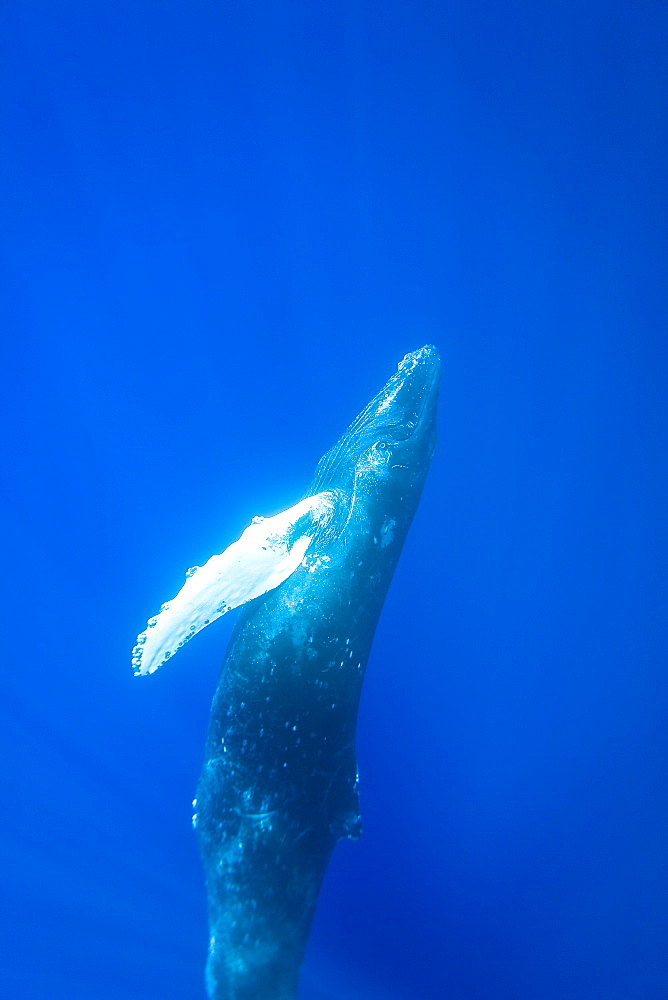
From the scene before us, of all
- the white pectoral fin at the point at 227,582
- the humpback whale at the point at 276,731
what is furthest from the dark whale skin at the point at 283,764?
the white pectoral fin at the point at 227,582

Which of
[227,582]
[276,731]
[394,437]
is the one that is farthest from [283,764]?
[394,437]

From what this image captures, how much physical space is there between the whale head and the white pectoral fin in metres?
1.01

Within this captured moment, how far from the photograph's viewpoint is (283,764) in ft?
17.9

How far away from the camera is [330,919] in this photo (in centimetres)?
916

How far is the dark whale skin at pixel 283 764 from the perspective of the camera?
546cm

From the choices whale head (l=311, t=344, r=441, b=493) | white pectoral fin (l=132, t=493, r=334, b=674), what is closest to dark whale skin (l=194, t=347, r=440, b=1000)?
white pectoral fin (l=132, t=493, r=334, b=674)

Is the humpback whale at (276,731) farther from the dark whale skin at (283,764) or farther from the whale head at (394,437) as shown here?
the whale head at (394,437)

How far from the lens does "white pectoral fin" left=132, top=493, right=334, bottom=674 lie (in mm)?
5145

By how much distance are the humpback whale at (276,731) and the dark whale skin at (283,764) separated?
11 mm

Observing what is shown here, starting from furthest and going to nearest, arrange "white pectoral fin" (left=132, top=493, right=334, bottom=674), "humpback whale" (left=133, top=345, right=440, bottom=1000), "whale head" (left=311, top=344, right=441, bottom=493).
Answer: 1. "whale head" (left=311, top=344, right=441, bottom=493)
2. "humpback whale" (left=133, top=345, right=440, bottom=1000)
3. "white pectoral fin" (left=132, top=493, right=334, bottom=674)

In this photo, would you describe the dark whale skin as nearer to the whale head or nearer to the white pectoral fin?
the white pectoral fin

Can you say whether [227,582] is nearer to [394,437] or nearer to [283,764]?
[283,764]

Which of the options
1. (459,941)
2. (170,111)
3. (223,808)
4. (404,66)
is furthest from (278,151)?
(459,941)

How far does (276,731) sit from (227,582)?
145 centimetres
